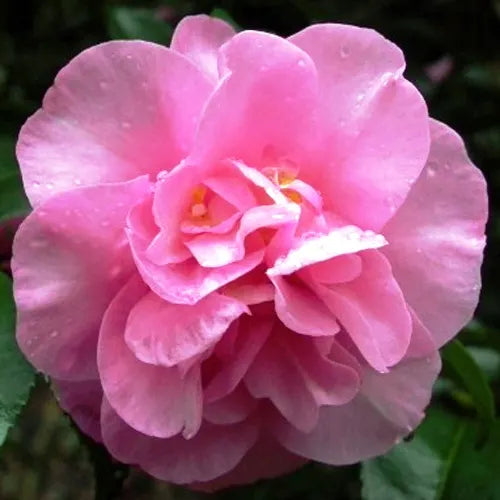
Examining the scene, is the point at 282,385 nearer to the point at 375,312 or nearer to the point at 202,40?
the point at 375,312

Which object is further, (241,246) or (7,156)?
(7,156)

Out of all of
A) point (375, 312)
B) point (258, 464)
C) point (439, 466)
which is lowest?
point (439, 466)

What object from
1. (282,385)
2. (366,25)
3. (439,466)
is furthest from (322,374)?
(366,25)

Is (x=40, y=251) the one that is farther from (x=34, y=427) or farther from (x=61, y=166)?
(x=34, y=427)

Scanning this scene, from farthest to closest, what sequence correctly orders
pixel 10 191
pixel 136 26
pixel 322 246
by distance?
pixel 136 26 → pixel 10 191 → pixel 322 246

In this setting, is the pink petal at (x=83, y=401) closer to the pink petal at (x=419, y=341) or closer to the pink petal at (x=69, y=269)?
the pink petal at (x=69, y=269)

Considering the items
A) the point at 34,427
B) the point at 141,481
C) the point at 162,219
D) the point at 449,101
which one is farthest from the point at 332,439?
the point at 34,427

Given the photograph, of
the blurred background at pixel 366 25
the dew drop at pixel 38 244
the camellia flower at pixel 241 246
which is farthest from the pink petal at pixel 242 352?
the blurred background at pixel 366 25
